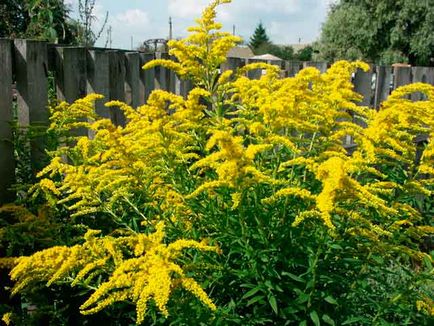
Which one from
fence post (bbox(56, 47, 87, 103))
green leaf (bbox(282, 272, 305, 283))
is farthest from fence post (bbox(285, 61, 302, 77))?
green leaf (bbox(282, 272, 305, 283))

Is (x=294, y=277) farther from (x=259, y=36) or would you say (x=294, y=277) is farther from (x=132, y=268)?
(x=259, y=36)

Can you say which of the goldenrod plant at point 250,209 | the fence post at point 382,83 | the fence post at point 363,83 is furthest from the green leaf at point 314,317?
the fence post at point 382,83

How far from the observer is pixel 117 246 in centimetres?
254

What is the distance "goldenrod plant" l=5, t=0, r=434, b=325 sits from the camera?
2334mm

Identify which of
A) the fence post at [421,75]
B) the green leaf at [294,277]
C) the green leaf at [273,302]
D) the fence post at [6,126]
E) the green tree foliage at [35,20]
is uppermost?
the green tree foliage at [35,20]

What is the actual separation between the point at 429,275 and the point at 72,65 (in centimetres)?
277

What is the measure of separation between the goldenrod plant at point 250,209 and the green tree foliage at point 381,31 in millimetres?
34724

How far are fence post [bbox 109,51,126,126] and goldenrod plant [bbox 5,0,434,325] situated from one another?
122cm

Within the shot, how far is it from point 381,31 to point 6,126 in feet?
121

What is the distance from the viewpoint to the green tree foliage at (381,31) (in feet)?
113

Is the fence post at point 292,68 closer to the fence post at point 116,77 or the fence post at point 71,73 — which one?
the fence post at point 116,77

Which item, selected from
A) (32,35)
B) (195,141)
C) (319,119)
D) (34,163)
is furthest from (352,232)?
(32,35)

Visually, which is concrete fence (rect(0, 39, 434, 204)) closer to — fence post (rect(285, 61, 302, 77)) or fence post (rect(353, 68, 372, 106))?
fence post (rect(285, 61, 302, 77))

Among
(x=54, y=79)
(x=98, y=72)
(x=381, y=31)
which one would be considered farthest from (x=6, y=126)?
(x=381, y=31)
